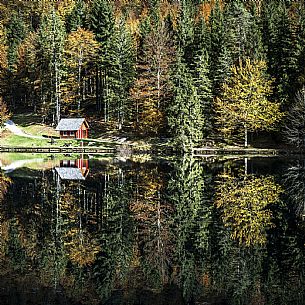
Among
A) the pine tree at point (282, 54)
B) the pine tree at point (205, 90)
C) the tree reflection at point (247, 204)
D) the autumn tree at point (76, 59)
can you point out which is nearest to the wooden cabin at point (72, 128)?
the autumn tree at point (76, 59)

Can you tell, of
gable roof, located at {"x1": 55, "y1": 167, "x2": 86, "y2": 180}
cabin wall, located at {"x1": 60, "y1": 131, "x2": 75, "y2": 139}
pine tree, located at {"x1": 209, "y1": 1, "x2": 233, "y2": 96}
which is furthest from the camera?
cabin wall, located at {"x1": 60, "y1": 131, "x2": 75, "y2": 139}

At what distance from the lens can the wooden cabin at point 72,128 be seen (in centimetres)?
7306

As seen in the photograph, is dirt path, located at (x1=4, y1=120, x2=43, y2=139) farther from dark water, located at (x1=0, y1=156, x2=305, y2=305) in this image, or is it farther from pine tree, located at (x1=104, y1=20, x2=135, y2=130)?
dark water, located at (x1=0, y1=156, x2=305, y2=305)

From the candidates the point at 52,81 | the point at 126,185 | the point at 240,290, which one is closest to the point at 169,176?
the point at 126,185

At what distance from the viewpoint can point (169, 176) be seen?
3853 centimetres

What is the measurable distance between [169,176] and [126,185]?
19.7ft

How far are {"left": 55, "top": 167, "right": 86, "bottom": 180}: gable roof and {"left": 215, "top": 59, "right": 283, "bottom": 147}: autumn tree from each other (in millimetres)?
27198

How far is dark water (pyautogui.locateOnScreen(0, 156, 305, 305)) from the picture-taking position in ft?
42.4

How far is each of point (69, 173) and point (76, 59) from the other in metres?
44.0

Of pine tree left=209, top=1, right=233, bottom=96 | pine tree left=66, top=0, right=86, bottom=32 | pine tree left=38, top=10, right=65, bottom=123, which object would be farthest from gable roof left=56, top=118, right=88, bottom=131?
pine tree left=66, top=0, right=86, bottom=32

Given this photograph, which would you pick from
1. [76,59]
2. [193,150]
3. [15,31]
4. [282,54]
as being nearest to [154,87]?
[193,150]

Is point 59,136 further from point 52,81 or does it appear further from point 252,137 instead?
point 252,137

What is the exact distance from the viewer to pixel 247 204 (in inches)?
1005

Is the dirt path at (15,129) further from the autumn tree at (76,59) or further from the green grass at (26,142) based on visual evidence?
the autumn tree at (76,59)
